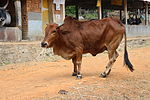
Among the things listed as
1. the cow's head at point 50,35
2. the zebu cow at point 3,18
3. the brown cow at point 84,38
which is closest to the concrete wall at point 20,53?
the zebu cow at point 3,18

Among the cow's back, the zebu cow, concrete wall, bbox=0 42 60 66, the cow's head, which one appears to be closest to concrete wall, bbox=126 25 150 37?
the zebu cow

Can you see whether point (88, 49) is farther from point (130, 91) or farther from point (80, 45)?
point (130, 91)

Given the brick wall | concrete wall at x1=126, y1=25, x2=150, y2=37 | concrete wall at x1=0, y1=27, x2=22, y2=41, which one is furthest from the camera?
concrete wall at x1=126, y1=25, x2=150, y2=37

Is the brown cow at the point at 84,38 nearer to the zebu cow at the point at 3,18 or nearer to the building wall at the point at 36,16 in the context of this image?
the zebu cow at the point at 3,18

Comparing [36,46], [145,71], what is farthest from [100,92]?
[36,46]

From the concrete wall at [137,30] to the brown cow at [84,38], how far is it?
52.1 feet

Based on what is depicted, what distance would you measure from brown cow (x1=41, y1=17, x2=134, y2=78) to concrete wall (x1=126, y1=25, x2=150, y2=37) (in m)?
15.9

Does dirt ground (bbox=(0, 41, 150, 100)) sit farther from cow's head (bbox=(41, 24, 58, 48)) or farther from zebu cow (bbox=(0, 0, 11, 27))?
zebu cow (bbox=(0, 0, 11, 27))

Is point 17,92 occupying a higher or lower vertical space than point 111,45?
lower

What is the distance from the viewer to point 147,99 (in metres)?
6.23

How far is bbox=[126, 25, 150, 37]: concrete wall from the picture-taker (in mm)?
24133

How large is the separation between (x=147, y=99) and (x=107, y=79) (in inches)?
62.4

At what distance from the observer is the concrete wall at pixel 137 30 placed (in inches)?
950

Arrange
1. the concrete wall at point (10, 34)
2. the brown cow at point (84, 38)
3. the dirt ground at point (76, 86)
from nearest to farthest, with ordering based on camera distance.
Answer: the dirt ground at point (76, 86)
the brown cow at point (84, 38)
the concrete wall at point (10, 34)
